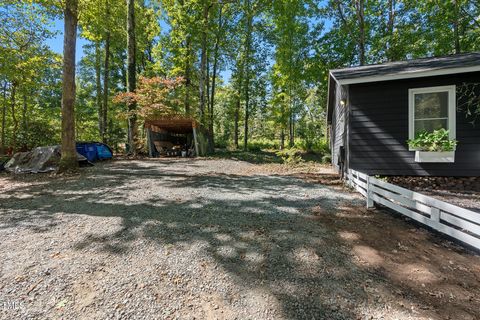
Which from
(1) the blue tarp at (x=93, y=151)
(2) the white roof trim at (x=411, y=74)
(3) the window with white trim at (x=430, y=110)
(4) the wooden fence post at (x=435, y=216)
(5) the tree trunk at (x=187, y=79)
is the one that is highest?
(5) the tree trunk at (x=187, y=79)

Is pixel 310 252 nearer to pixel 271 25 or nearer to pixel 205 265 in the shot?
pixel 205 265

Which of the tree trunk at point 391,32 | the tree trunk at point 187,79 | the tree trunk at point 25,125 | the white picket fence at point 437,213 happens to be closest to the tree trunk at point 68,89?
Result: the tree trunk at point 187,79

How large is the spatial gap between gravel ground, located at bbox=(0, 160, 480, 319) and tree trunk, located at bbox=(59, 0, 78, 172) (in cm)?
351

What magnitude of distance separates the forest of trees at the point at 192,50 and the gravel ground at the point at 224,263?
614cm

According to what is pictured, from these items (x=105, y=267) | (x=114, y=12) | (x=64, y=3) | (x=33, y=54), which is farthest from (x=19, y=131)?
(x=105, y=267)

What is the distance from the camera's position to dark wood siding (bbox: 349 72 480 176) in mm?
5941

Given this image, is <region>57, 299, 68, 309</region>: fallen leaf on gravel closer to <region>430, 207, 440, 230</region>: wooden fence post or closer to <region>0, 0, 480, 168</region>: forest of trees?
<region>430, 207, 440, 230</region>: wooden fence post

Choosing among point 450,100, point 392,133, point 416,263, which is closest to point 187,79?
point 392,133

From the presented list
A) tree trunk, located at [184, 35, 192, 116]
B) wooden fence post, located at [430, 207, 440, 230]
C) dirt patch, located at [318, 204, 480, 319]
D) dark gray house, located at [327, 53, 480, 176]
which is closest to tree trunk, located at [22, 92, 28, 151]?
tree trunk, located at [184, 35, 192, 116]

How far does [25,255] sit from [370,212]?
5.14 meters

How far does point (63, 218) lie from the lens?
3916 millimetres

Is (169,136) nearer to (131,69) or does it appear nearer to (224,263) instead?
(131,69)

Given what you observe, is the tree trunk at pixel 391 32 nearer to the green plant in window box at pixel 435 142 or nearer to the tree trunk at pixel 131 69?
the green plant in window box at pixel 435 142

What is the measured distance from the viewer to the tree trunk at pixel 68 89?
7848 millimetres
